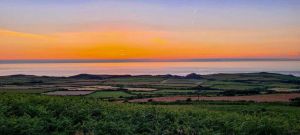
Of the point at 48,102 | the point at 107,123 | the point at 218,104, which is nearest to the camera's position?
the point at 107,123

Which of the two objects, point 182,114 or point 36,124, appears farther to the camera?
point 182,114

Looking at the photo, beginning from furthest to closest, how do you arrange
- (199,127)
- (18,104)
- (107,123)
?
1. (18,104)
2. (199,127)
3. (107,123)

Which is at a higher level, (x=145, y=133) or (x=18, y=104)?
(x=18, y=104)

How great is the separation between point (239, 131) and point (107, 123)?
429cm

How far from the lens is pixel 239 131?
11.7 m

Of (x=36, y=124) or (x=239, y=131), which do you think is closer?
(x=36, y=124)

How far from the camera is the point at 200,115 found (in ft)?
47.9

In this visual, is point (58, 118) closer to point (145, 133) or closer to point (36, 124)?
point (36, 124)

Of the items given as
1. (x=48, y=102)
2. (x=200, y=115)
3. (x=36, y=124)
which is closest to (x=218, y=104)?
(x=200, y=115)

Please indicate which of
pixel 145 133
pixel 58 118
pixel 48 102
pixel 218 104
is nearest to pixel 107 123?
pixel 145 133

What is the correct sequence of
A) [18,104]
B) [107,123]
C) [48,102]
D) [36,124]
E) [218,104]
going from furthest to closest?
[218,104] < [48,102] < [18,104] < [107,123] < [36,124]

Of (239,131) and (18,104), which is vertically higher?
(18,104)

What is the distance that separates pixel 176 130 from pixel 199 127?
45.4 inches

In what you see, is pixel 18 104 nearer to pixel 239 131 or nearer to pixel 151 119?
pixel 151 119
